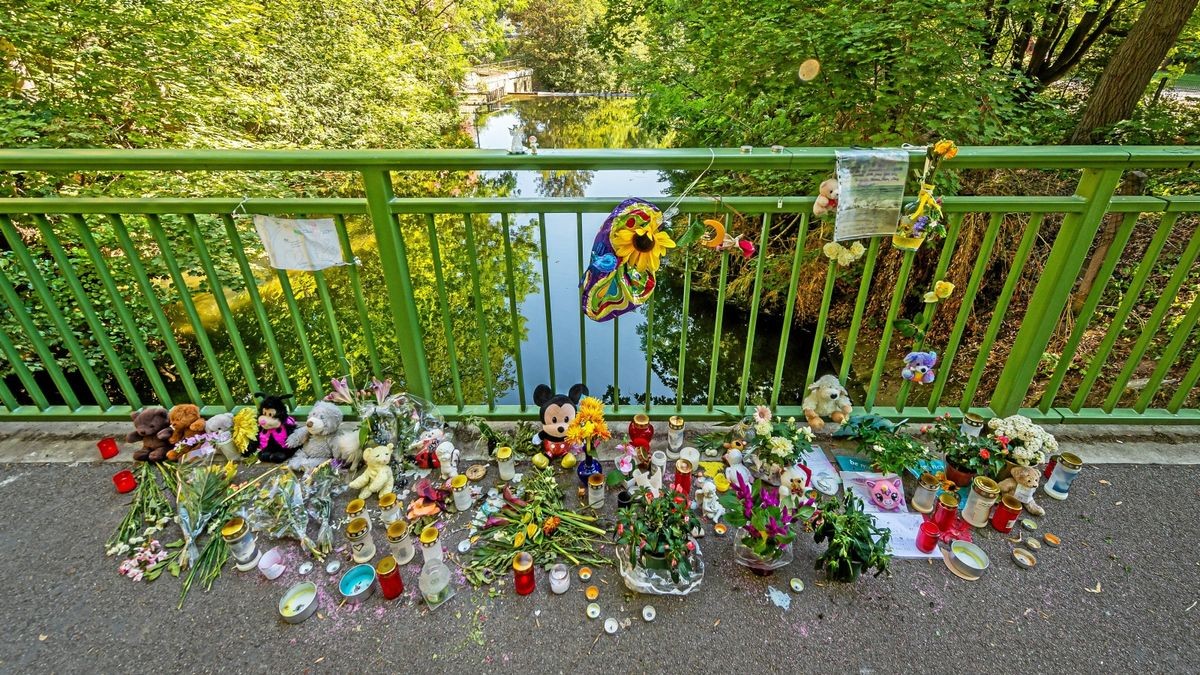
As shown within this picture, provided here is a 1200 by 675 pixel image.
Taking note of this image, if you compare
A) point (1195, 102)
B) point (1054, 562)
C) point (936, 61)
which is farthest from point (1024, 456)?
point (1195, 102)

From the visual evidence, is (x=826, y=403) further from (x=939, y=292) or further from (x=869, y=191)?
(x=869, y=191)

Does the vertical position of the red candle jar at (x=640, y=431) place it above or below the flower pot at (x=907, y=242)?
below

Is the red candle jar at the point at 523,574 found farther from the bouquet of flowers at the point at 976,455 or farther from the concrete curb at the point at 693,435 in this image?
the bouquet of flowers at the point at 976,455

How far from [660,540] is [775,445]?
548mm

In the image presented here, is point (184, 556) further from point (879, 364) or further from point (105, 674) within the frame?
point (879, 364)

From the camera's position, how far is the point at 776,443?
5.56 feet

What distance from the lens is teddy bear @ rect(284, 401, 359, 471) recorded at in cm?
181

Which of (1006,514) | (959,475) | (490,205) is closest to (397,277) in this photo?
(490,205)

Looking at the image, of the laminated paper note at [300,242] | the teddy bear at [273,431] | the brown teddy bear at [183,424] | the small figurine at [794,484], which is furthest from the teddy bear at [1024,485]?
the brown teddy bear at [183,424]

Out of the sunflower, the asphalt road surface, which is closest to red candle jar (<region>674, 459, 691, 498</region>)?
the asphalt road surface

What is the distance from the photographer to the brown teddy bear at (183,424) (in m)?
1.90

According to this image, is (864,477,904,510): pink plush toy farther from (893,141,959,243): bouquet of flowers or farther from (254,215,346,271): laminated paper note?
(254,215,346,271): laminated paper note

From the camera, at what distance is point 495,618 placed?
1.37 metres

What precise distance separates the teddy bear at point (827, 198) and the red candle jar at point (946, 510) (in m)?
0.95
